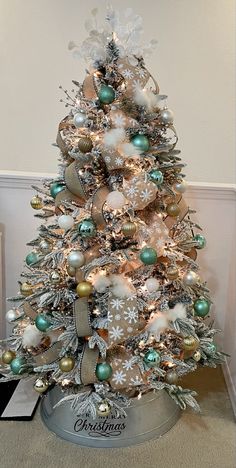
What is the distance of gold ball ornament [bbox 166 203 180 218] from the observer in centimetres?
161

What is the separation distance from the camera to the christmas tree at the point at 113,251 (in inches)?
58.6

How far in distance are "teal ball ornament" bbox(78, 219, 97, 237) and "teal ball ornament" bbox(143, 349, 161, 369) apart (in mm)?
491

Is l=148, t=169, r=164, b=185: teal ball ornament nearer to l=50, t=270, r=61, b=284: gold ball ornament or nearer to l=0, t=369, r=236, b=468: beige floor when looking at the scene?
l=50, t=270, r=61, b=284: gold ball ornament

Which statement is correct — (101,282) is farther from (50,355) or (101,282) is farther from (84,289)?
(50,355)

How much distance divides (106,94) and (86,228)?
1.56 ft

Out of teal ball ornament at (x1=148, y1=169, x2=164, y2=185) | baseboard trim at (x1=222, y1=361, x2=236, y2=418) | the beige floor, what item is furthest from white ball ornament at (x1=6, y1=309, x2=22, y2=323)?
baseboard trim at (x1=222, y1=361, x2=236, y2=418)

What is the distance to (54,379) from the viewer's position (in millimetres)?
1570

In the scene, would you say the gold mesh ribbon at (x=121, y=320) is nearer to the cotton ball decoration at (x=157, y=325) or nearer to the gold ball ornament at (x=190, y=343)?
the cotton ball decoration at (x=157, y=325)

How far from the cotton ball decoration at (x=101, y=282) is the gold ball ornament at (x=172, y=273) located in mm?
236

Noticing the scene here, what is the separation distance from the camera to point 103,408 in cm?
150

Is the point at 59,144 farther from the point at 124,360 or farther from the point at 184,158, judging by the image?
the point at 184,158

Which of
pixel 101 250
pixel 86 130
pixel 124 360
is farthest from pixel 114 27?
pixel 124 360

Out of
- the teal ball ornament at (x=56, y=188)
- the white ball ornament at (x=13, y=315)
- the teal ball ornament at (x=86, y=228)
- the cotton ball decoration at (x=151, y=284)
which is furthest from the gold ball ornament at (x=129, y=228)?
the white ball ornament at (x=13, y=315)

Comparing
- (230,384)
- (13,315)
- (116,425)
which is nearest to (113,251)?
(13,315)
